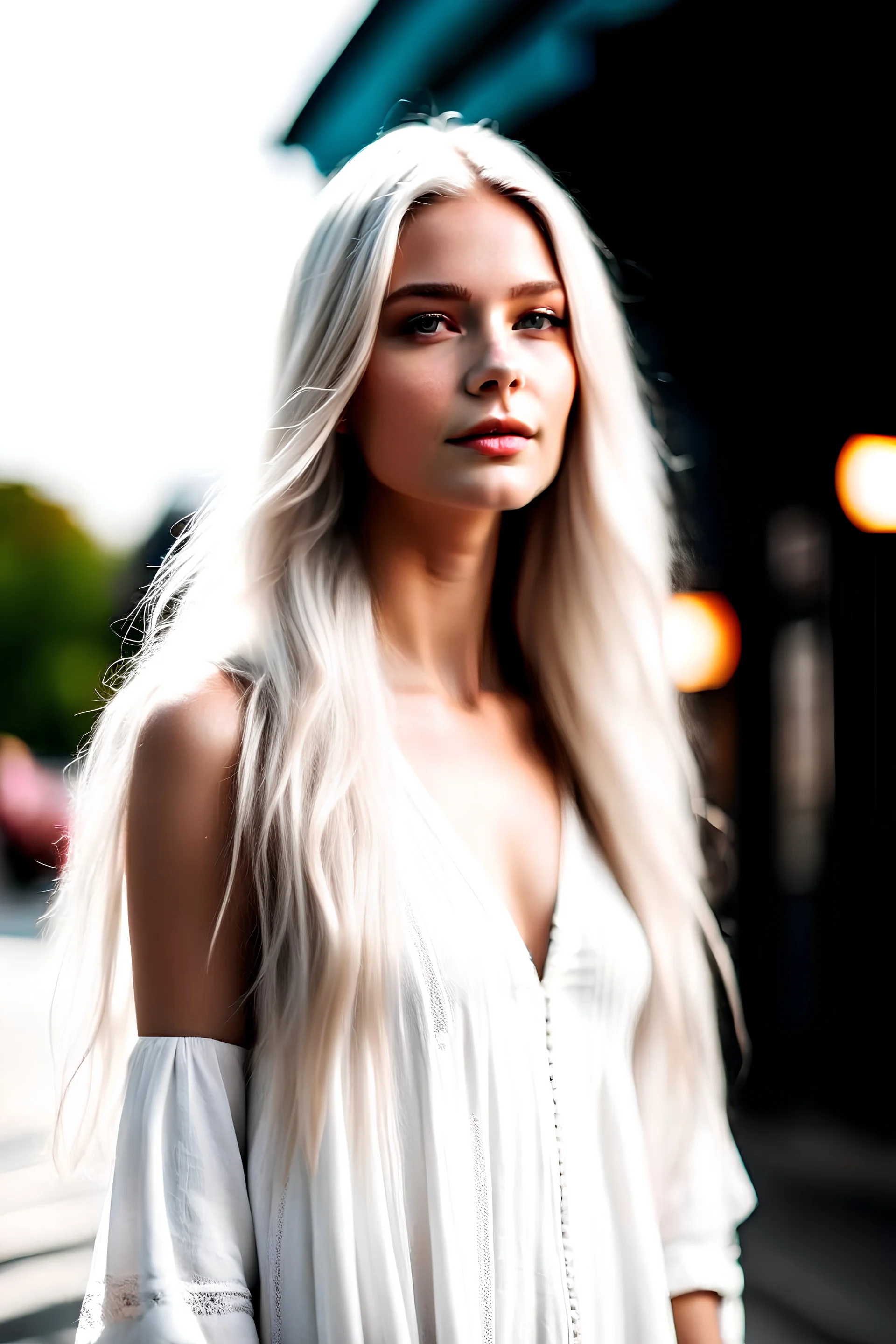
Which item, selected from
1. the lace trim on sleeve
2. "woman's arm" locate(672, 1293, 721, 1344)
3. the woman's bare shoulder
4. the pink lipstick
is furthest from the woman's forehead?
"woman's arm" locate(672, 1293, 721, 1344)

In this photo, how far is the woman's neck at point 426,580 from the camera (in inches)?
52.4

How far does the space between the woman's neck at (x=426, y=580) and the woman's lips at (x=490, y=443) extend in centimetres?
10

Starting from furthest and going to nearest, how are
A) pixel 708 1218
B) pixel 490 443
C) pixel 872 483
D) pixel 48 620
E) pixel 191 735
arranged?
pixel 48 620, pixel 872 483, pixel 708 1218, pixel 490 443, pixel 191 735

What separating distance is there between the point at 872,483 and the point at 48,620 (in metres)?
33.0

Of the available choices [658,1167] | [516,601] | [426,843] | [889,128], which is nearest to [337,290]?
[516,601]

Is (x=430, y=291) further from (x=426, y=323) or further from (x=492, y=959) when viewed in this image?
(x=492, y=959)

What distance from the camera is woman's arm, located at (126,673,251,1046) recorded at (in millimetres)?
1074

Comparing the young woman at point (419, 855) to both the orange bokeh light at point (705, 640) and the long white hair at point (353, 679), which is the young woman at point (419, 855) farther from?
the orange bokeh light at point (705, 640)

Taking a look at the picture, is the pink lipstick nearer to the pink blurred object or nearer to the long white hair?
the long white hair

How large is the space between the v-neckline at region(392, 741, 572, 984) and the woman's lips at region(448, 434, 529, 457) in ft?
1.04

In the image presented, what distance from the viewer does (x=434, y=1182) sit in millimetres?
1076

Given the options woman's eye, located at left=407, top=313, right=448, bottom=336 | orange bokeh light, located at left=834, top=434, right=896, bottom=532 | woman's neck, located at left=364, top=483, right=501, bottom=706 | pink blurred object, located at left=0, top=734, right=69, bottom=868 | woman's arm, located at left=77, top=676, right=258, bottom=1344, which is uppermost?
orange bokeh light, located at left=834, top=434, right=896, bottom=532

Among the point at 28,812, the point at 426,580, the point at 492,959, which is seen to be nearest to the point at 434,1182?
the point at 492,959

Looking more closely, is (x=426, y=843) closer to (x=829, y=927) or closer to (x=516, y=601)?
(x=516, y=601)
